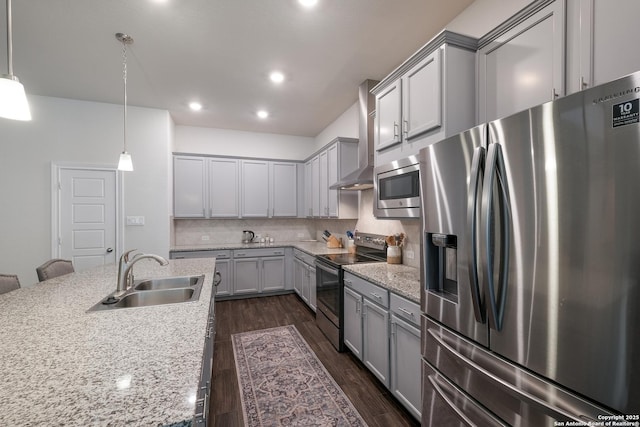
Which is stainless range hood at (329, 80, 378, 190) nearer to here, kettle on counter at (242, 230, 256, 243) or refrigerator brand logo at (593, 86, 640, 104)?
refrigerator brand logo at (593, 86, 640, 104)

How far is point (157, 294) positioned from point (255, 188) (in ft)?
10.3

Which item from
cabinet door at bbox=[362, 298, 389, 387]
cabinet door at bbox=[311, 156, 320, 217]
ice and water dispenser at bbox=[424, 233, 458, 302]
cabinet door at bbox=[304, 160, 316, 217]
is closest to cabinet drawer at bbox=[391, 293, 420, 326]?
cabinet door at bbox=[362, 298, 389, 387]

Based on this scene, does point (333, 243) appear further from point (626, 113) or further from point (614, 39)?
point (626, 113)

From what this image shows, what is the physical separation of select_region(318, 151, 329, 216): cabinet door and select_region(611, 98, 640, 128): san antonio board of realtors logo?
3.44 metres

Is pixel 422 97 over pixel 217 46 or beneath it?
beneath

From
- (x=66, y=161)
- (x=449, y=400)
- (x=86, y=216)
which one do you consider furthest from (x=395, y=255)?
(x=66, y=161)

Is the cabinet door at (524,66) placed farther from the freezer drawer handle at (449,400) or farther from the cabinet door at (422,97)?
the freezer drawer handle at (449,400)

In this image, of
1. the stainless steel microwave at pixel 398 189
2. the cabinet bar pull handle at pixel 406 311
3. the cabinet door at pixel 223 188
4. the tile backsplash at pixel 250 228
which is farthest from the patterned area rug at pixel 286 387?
the cabinet door at pixel 223 188

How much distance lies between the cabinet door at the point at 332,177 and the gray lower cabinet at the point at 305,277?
741mm

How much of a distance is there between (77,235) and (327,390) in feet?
12.6

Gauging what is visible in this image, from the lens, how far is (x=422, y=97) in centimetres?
193

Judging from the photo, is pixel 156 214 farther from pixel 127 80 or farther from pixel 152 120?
pixel 127 80

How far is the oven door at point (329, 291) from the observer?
279 cm

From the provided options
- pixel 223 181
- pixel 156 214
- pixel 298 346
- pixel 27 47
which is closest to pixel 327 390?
pixel 298 346
